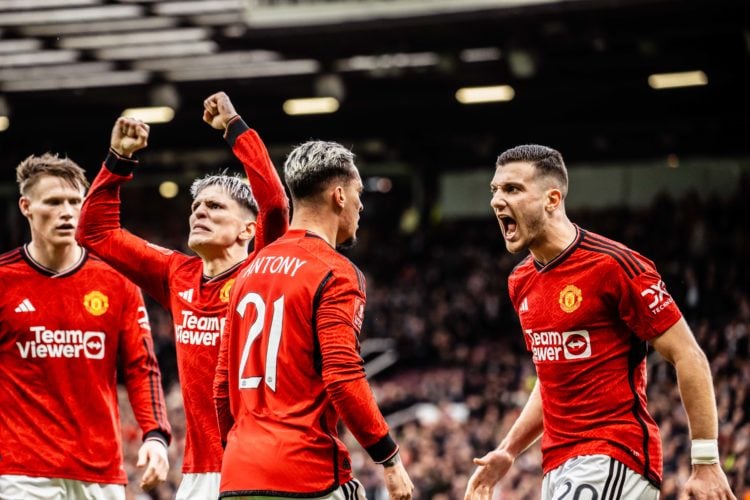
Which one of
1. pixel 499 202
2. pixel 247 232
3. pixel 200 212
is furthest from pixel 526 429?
pixel 200 212

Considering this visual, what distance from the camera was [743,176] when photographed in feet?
76.7

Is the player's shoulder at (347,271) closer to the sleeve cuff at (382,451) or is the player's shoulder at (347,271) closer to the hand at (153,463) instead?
the sleeve cuff at (382,451)

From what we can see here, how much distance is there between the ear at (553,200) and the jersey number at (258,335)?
5.33 feet

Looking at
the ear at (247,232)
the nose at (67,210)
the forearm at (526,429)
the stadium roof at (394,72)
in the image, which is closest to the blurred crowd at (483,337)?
the stadium roof at (394,72)

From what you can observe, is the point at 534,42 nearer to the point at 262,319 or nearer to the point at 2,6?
the point at 2,6

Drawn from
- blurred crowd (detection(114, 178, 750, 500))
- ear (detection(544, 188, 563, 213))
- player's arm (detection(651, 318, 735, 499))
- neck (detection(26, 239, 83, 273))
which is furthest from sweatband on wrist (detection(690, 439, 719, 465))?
blurred crowd (detection(114, 178, 750, 500))

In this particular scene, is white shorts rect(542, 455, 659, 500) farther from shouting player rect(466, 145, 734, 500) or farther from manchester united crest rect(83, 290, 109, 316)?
manchester united crest rect(83, 290, 109, 316)

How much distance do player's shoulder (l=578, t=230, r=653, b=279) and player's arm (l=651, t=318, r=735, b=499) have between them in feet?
1.01

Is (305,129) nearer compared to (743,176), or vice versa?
(743,176)

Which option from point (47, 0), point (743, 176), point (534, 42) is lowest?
point (743, 176)

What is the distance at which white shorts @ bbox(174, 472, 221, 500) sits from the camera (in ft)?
18.6

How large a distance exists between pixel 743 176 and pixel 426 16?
9.64 m

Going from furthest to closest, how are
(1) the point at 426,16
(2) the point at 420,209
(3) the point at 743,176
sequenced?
(2) the point at 420,209 < (3) the point at 743,176 < (1) the point at 426,16

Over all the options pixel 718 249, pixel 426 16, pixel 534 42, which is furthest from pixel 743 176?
pixel 426 16
